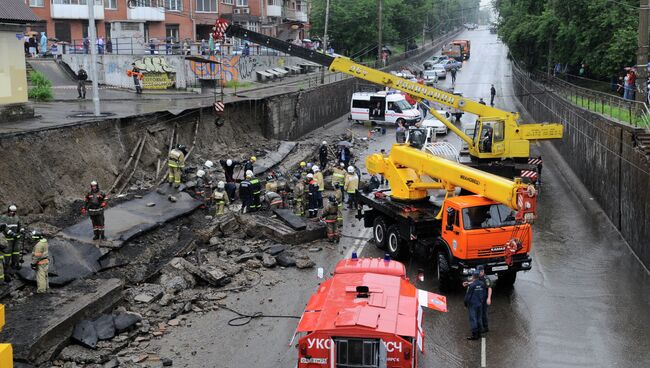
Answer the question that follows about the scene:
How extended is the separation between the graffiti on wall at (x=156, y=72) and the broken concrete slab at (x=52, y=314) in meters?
27.3

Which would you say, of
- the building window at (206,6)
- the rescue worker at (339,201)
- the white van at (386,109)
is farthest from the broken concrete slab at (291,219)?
the building window at (206,6)

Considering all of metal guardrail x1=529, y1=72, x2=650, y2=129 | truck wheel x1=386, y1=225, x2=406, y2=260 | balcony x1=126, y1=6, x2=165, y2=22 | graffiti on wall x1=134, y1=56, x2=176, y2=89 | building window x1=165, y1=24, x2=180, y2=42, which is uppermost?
balcony x1=126, y1=6, x2=165, y2=22

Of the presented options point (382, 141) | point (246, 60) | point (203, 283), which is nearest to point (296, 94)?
point (382, 141)

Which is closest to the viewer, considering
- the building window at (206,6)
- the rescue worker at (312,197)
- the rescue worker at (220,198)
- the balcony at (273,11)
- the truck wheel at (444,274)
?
the truck wheel at (444,274)

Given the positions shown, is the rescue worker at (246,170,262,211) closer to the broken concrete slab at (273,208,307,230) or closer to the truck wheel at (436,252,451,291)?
the broken concrete slab at (273,208,307,230)

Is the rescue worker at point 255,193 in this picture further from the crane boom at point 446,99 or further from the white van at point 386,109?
the white van at point 386,109

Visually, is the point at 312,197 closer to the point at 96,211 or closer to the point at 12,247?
the point at 96,211

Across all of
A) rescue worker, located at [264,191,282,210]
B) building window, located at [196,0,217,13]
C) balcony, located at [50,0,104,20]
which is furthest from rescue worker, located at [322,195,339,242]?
building window, located at [196,0,217,13]

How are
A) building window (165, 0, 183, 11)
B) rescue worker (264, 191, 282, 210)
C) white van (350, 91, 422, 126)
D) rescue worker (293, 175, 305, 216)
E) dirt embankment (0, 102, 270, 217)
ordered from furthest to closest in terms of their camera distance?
1. building window (165, 0, 183, 11)
2. white van (350, 91, 422, 126)
3. rescue worker (293, 175, 305, 216)
4. rescue worker (264, 191, 282, 210)
5. dirt embankment (0, 102, 270, 217)

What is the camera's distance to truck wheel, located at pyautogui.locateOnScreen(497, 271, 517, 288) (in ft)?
55.2

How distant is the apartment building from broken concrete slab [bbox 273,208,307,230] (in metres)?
29.4

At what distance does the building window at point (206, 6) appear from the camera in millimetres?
61844

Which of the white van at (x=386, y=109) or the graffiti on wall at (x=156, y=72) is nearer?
the graffiti on wall at (x=156, y=72)

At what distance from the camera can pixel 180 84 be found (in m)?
42.8
